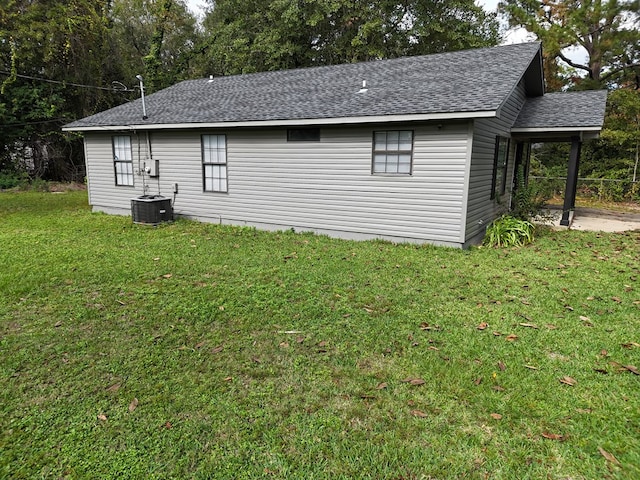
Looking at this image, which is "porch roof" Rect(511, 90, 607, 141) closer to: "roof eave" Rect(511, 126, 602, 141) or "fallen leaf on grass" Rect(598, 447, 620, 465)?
"roof eave" Rect(511, 126, 602, 141)

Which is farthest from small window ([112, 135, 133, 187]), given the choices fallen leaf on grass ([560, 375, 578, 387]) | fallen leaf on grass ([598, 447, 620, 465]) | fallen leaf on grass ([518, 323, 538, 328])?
fallen leaf on grass ([598, 447, 620, 465])

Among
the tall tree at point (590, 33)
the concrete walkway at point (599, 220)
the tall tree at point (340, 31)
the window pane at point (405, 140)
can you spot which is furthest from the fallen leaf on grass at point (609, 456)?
the tall tree at point (590, 33)

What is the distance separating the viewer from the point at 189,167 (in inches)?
400

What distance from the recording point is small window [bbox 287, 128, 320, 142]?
8.45 m

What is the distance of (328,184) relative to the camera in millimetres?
8484

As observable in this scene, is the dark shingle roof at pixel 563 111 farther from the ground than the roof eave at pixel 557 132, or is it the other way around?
the dark shingle roof at pixel 563 111

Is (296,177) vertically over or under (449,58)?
under

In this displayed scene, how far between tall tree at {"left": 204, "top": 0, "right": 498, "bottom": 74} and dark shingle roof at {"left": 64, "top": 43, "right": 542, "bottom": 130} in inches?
318

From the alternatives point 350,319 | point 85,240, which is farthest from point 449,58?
point 85,240

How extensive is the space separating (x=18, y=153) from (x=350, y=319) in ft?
70.0

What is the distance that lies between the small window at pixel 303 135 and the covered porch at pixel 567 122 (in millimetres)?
4620

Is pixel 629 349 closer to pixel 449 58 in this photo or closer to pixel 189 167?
pixel 449 58

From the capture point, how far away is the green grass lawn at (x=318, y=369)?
2381 mm

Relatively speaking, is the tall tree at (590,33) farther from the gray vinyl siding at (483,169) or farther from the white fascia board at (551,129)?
the white fascia board at (551,129)
